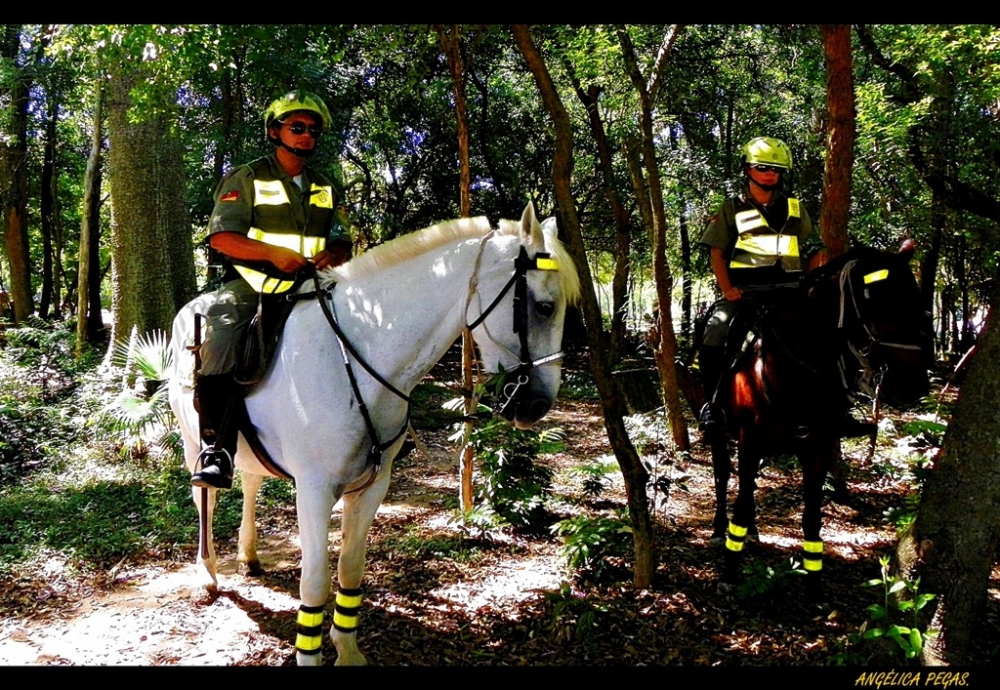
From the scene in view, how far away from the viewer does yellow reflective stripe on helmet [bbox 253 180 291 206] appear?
12.3 ft

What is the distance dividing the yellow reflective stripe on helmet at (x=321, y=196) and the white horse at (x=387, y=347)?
571 mm

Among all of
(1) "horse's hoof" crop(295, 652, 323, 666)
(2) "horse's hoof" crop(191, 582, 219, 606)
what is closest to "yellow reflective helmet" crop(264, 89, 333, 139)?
(1) "horse's hoof" crop(295, 652, 323, 666)

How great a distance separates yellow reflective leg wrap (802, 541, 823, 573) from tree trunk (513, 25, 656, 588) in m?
1.17

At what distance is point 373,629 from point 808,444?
11.1ft

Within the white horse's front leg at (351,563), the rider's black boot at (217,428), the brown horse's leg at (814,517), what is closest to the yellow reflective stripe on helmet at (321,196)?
the rider's black boot at (217,428)

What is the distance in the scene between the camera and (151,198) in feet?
28.8

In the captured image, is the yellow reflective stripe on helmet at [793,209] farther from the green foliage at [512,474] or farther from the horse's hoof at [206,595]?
the horse's hoof at [206,595]

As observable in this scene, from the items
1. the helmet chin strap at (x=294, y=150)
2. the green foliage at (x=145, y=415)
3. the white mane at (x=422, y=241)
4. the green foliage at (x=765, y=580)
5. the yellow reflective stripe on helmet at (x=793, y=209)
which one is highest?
the helmet chin strap at (x=294, y=150)

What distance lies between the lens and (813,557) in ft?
15.2

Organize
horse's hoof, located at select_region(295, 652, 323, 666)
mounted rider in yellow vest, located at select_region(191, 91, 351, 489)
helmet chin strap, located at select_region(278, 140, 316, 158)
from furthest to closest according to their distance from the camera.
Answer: helmet chin strap, located at select_region(278, 140, 316, 158) < mounted rider in yellow vest, located at select_region(191, 91, 351, 489) < horse's hoof, located at select_region(295, 652, 323, 666)

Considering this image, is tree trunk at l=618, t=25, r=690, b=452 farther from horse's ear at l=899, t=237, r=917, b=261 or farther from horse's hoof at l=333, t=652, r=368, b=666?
horse's hoof at l=333, t=652, r=368, b=666

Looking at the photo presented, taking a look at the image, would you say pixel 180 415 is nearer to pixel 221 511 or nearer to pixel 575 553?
pixel 221 511

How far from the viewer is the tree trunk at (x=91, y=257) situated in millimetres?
10680
